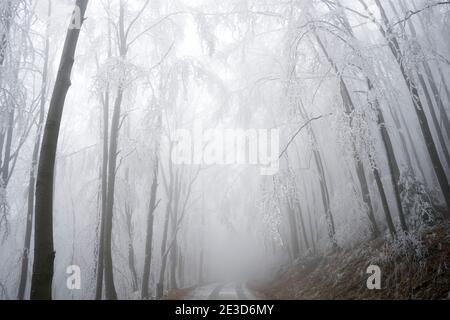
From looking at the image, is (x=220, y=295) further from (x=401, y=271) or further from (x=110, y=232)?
(x=401, y=271)

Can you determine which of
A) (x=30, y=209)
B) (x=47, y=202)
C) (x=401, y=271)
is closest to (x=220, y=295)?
(x=30, y=209)

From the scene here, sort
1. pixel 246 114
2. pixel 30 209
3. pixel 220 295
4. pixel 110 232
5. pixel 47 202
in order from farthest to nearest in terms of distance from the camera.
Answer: pixel 220 295, pixel 246 114, pixel 30 209, pixel 110 232, pixel 47 202

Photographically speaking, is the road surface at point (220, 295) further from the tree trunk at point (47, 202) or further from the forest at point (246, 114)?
the tree trunk at point (47, 202)

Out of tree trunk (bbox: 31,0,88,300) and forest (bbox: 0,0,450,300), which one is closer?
tree trunk (bbox: 31,0,88,300)

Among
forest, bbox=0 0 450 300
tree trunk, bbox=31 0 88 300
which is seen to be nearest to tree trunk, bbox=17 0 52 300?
forest, bbox=0 0 450 300

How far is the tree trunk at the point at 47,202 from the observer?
3.05m

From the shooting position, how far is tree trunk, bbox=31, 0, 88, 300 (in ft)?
10.0

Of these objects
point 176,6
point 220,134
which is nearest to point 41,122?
point 176,6

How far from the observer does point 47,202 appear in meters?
3.27

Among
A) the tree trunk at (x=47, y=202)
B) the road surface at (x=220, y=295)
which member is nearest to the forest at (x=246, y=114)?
the tree trunk at (x=47, y=202)

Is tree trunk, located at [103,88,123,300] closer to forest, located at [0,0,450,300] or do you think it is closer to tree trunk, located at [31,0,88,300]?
forest, located at [0,0,450,300]

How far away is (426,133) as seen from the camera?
24.1ft
